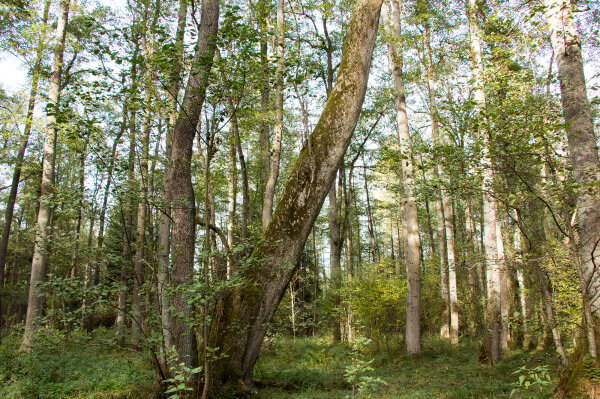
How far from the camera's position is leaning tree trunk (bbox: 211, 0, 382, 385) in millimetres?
4297

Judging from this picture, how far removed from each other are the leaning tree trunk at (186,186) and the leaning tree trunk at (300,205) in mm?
466

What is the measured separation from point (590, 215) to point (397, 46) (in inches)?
294

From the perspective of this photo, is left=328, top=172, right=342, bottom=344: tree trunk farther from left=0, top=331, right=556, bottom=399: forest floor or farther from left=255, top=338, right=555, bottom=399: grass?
left=0, top=331, right=556, bottom=399: forest floor

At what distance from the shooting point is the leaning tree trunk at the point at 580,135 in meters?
4.06

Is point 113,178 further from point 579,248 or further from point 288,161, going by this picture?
point 288,161

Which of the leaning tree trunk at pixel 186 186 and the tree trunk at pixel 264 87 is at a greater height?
the tree trunk at pixel 264 87

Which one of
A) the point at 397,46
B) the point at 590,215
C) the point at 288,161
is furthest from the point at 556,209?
the point at 288,161

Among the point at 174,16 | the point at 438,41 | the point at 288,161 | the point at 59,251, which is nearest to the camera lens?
the point at 59,251

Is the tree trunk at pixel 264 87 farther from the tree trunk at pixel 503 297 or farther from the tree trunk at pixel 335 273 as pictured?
the tree trunk at pixel 503 297

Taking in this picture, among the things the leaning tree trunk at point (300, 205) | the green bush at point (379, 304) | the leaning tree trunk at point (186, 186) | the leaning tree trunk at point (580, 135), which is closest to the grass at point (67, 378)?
the leaning tree trunk at point (186, 186)

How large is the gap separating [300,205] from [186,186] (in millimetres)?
1582

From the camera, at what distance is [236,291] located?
4566 millimetres

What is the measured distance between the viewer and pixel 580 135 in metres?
4.46

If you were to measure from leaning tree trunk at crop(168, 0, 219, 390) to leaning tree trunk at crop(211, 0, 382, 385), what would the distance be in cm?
47
